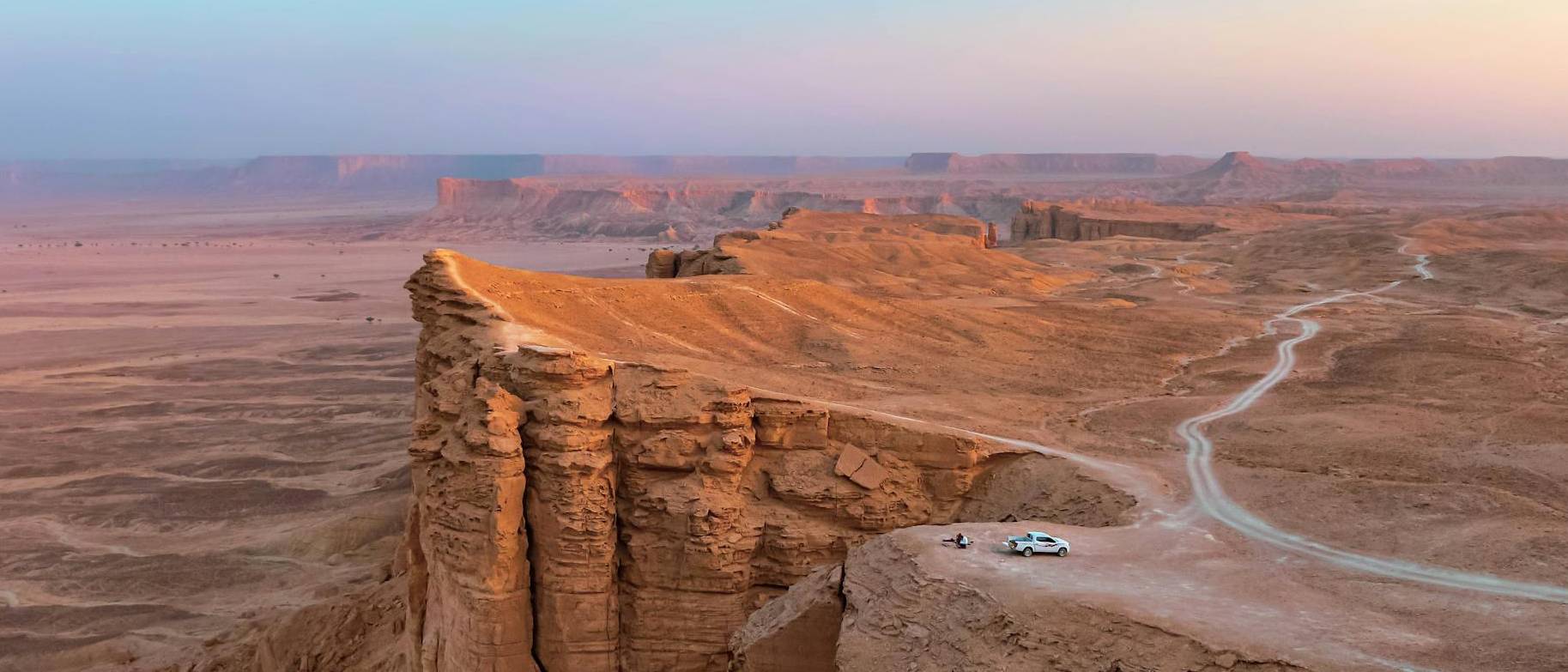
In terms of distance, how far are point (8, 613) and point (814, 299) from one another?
26.8 meters

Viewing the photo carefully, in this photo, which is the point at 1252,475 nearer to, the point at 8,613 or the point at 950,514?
the point at 950,514

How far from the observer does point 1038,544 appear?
1480 cm

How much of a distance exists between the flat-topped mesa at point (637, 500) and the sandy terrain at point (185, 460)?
46.5 feet

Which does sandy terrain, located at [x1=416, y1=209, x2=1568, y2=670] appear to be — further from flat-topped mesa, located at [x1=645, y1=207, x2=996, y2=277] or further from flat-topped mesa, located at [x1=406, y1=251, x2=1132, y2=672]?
flat-topped mesa, located at [x1=406, y1=251, x2=1132, y2=672]

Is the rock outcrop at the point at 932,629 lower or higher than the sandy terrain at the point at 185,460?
higher

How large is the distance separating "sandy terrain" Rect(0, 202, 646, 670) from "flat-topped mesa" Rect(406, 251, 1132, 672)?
1418cm

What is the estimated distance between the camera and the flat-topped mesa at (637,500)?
703 inches

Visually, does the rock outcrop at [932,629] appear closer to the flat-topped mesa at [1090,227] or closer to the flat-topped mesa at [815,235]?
the flat-topped mesa at [815,235]

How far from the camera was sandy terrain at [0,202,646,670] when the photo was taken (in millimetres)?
30984

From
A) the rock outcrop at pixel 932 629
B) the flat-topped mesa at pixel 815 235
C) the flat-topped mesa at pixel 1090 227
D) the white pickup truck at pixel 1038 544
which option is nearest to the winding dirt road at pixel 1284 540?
the white pickup truck at pixel 1038 544

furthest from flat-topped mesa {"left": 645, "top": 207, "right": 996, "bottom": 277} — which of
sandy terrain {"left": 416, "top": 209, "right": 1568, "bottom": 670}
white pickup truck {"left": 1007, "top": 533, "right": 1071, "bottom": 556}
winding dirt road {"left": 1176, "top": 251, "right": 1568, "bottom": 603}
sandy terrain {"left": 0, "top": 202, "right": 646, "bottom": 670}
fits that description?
white pickup truck {"left": 1007, "top": 533, "right": 1071, "bottom": 556}

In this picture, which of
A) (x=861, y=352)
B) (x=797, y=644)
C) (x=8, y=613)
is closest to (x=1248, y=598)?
(x=797, y=644)

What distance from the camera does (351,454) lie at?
4638cm

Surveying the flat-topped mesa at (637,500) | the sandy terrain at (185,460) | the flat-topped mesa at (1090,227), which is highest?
the flat-topped mesa at (1090,227)
